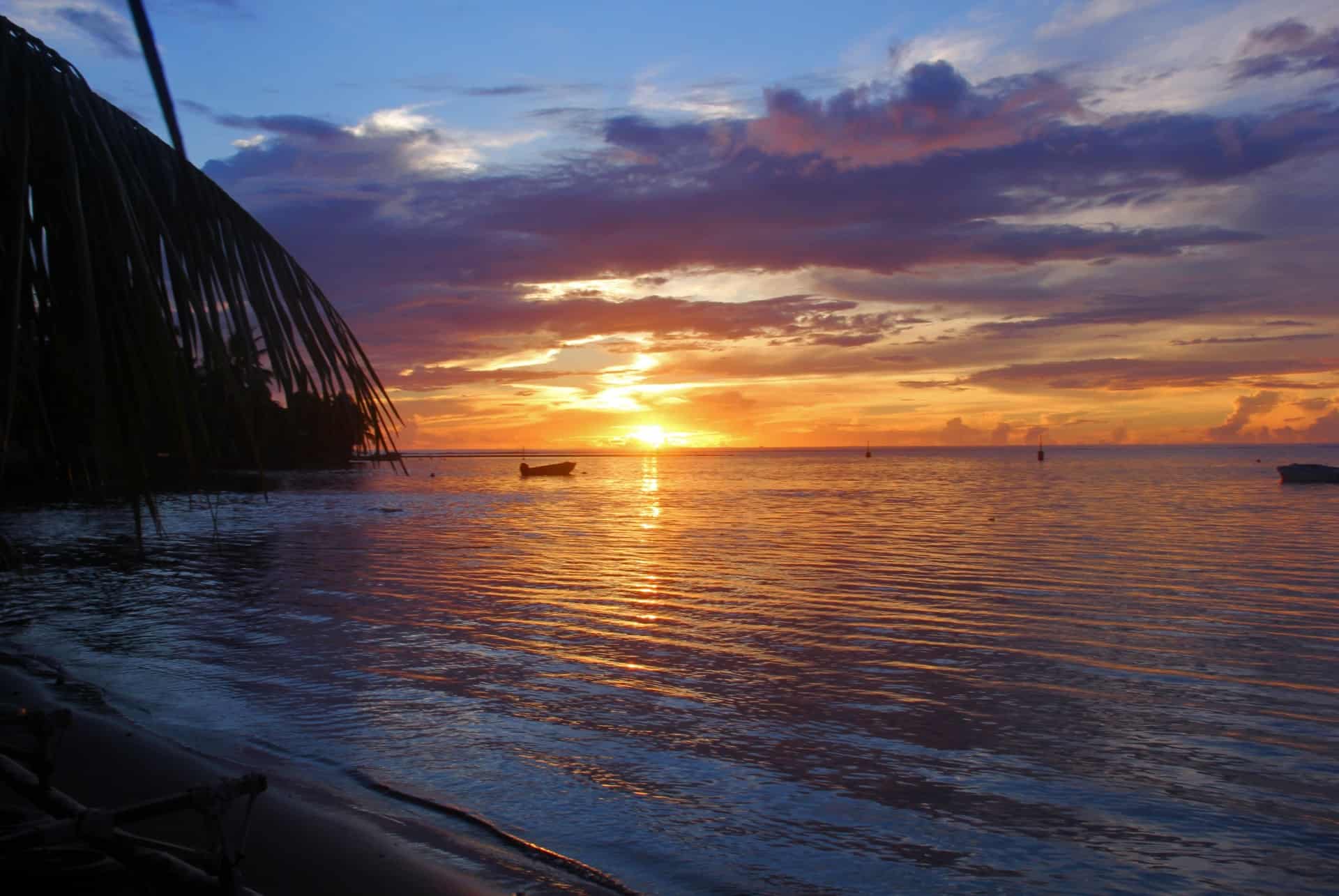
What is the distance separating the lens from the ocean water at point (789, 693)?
250 inches

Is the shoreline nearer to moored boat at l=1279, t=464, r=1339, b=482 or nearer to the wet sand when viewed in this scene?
the wet sand

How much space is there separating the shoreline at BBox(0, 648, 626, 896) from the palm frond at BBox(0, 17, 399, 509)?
244cm

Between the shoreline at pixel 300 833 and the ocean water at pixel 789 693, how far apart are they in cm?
39

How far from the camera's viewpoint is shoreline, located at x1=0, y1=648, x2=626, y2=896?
528 cm

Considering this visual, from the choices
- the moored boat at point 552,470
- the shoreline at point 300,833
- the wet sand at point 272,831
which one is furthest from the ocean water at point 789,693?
the moored boat at point 552,470

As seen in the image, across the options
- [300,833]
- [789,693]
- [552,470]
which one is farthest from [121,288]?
[552,470]

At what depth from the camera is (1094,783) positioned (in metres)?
7.52

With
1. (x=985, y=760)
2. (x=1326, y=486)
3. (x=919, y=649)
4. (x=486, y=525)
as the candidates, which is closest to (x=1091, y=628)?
(x=919, y=649)

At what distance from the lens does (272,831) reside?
5895 mm

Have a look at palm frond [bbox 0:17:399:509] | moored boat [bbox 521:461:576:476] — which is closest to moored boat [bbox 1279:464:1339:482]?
moored boat [bbox 521:461:576:476]

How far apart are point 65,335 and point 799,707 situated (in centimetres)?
809

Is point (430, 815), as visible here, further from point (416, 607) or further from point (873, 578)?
point (873, 578)

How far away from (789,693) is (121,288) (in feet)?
28.9

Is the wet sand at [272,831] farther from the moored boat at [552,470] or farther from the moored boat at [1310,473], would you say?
the moored boat at [552,470]
